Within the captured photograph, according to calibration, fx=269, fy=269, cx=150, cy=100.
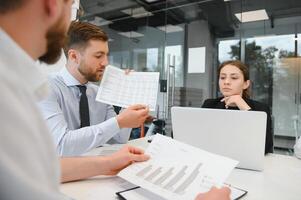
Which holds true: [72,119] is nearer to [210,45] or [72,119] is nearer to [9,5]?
[9,5]

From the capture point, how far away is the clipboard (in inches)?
27.3

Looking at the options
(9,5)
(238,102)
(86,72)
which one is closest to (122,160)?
(9,5)

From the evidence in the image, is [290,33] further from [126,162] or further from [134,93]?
[126,162]

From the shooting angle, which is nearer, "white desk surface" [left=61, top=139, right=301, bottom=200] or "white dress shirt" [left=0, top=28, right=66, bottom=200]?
"white dress shirt" [left=0, top=28, right=66, bottom=200]

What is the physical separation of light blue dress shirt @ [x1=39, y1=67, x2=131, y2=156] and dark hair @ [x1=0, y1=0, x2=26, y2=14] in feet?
2.02

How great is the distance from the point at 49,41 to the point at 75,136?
0.73 m

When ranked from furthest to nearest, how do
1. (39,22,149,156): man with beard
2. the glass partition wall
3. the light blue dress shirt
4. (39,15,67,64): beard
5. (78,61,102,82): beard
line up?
the glass partition wall < (78,61,102,82): beard < (39,22,149,156): man with beard < the light blue dress shirt < (39,15,67,64): beard

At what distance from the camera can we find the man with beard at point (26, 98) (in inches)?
12.1

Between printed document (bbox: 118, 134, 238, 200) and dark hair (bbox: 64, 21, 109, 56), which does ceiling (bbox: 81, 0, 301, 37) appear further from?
printed document (bbox: 118, 134, 238, 200)

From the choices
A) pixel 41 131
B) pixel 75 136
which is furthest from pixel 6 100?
pixel 75 136

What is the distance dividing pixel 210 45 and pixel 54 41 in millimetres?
4309

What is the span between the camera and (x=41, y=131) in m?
0.36

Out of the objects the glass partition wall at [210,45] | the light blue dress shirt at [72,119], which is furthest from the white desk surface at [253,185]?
the glass partition wall at [210,45]

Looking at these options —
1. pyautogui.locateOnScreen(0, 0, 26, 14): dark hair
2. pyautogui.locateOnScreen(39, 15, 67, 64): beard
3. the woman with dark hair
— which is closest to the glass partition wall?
the woman with dark hair
